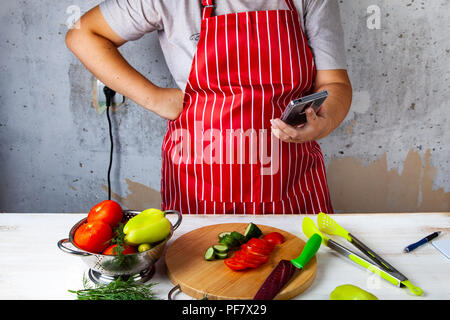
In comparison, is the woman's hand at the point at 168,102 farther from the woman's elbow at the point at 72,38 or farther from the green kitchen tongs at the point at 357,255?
the green kitchen tongs at the point at 357,255

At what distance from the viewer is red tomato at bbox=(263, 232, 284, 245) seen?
0.93 m

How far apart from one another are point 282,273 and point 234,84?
0.71m

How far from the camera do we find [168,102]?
1.42 m

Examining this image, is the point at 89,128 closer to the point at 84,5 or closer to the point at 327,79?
the point at 84,5

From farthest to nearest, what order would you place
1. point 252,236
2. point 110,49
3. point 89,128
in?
point 89,128
point 110,49
point 252,236

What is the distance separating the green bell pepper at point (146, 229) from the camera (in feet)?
2.51

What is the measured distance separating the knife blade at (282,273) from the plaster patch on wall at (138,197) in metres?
1.19

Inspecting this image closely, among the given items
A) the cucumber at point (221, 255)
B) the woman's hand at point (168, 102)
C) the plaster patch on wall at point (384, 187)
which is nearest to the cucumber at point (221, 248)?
the cucumber at point (221, 255)

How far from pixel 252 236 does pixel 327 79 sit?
0.71 meters

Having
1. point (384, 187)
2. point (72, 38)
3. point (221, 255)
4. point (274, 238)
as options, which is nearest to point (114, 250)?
point (221, 255)

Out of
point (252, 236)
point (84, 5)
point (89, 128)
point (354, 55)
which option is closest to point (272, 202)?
point (252, 236)

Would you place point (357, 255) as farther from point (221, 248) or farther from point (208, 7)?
point (208, 7)

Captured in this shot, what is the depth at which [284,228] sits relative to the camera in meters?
1.06

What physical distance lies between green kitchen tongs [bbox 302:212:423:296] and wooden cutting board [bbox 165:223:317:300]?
0.18 ft
